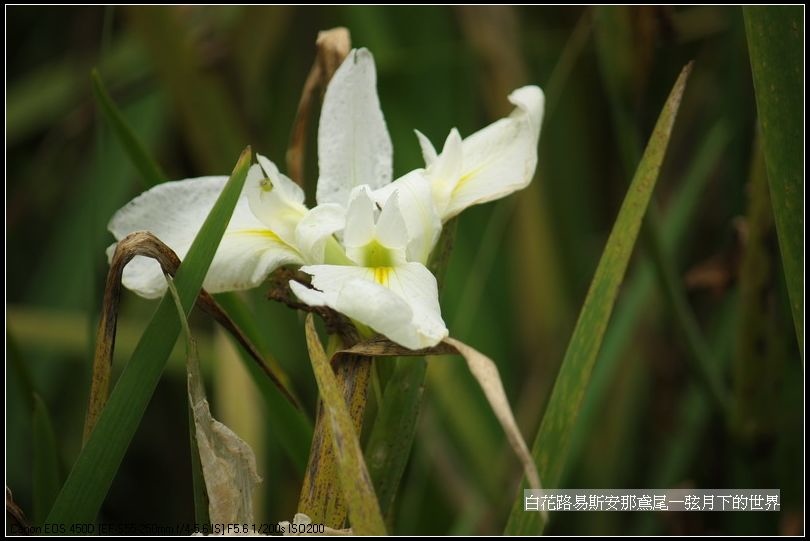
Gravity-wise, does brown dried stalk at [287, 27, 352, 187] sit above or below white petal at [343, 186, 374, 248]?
above

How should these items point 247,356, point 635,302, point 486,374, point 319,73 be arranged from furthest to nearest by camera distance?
point 635,302
point 319,73
point 247,356
point 486,374

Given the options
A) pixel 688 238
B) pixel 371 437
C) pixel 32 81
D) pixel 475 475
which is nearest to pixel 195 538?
pixel 371 437

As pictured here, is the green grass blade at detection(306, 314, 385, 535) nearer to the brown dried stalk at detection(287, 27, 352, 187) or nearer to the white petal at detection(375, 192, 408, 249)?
the white petal at detection(375, 192, 408, 249)

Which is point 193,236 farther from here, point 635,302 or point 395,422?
point 635,302

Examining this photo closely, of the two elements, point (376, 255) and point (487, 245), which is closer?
point (376, 255)

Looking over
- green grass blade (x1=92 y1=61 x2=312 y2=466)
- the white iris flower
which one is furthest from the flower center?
green grass blade (x1=92 y1=61 x2=312 y2=466)

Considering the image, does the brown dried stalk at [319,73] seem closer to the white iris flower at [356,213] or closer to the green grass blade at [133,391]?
the white iris flower at [356,213]

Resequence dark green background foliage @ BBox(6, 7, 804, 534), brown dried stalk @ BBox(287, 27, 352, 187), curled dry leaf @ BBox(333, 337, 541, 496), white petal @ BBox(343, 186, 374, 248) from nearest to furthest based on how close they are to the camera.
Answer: curled dry leaf @ BBox(333, 337, 541, 496) → white petal @ BBox(343, 186, 374, 248) → brown dried stalk @ BBox(287, 27, 352, 187) → dark green background foliage @ BBox(6, 7, 804, 534)

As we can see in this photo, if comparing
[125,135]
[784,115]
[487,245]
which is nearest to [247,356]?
[125,135]
